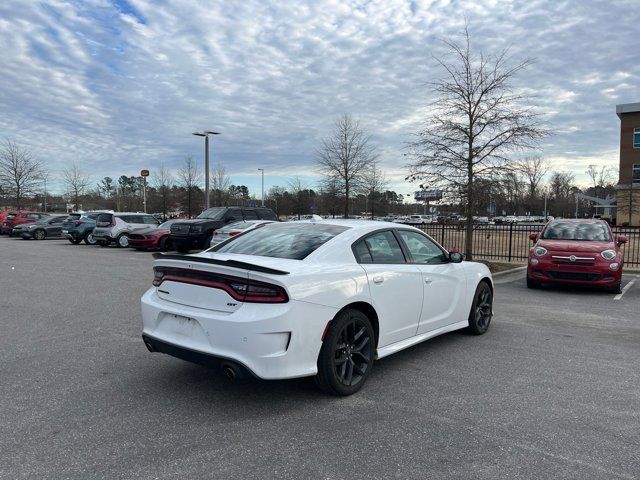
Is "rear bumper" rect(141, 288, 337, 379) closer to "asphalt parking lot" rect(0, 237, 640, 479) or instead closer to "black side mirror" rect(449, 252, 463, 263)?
"asphalt parking lot" rect(0, 237, 640, 479)

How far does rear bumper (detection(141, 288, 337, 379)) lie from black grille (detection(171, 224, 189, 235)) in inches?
540

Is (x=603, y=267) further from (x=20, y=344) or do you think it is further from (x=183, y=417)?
(x=20, y=344)

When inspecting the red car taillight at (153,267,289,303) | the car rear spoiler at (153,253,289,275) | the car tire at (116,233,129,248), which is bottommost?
the car tire at (116,233,129,248)

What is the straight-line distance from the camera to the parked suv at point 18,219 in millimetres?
31305

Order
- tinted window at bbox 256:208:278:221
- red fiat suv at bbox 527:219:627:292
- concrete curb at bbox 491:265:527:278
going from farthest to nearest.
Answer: tinted window at bbox 256:208:278:221, concrete curb at bbox 491:265:527:278, red fiat suv at bbox 527:219:627:292

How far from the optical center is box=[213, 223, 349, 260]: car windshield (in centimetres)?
442

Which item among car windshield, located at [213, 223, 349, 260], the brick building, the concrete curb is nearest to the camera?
car windshield, located at [213, 223, 349, 260]

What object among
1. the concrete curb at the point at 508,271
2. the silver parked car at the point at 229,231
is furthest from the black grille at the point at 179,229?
the concrete curb at the point at 508,271

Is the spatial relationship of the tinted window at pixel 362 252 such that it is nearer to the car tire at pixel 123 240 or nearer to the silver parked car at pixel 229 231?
the silver parked car at pixel 229 231

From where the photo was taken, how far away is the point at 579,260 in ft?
31.8

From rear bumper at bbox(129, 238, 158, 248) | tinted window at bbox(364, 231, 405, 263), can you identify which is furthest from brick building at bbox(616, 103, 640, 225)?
tinted window at bbox(364, 231, 405, 263)

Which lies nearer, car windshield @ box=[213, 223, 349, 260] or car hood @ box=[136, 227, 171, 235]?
car windshield @ box=[213, 223, 349, 260]

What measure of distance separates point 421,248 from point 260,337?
254 cm

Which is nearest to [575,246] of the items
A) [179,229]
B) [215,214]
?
[215,214]
